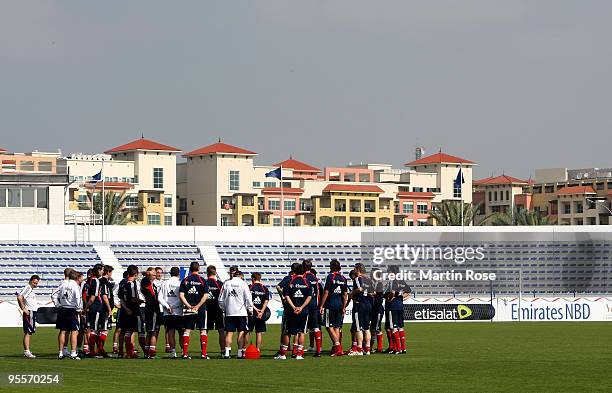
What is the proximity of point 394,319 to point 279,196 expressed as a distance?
132 metres

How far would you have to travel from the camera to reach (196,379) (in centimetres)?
2088

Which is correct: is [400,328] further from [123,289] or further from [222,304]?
[123,289]

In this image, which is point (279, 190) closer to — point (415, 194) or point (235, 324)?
point (415, 194)

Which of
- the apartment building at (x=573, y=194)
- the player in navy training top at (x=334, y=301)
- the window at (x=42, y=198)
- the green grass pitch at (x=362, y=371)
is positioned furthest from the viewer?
the apartment building at (x=573, y=194)

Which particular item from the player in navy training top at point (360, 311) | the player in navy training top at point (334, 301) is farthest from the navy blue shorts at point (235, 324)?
the player in navy training top at point (360, 311)

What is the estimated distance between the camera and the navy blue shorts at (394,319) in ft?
95.9

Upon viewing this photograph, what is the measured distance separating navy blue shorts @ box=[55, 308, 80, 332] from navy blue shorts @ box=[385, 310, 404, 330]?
7.25 metres

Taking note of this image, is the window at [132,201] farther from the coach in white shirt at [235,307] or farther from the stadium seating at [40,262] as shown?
the coach in white shirt at [235,307]

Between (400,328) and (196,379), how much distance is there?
9.19 m

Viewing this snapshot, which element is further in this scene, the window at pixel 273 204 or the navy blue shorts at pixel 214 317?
the window at pixel 273 204

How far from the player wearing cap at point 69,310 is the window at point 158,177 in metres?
127

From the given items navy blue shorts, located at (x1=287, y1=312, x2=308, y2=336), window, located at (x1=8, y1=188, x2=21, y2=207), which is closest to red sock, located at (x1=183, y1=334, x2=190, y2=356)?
navy blue shorts, located at (x1=287, y1=312, x2=308, y2=336)

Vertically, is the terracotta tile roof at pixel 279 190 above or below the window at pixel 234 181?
below

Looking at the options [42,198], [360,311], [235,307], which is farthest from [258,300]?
[42,198]
